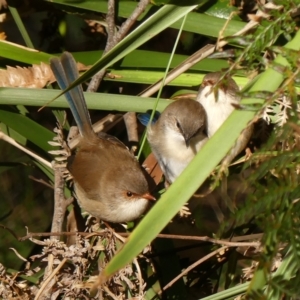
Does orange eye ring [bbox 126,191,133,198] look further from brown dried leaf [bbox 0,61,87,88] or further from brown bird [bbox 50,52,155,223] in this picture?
brown dried leaf [bbox 0,61,87,88]

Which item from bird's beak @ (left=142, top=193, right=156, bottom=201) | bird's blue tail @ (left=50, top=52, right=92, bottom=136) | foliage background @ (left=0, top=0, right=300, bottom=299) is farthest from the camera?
bird's beak @ (left=142, top=193, right=156, bottom=201)

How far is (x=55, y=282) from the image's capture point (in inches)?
88.0

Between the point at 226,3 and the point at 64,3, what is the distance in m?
0.67

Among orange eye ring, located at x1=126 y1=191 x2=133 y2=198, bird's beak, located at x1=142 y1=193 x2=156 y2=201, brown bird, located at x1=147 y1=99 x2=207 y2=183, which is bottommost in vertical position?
orange eye ring, located at x1=126 y1=191 x2=133 y2=198

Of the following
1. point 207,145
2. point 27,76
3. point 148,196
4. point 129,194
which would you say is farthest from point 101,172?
point 207,145

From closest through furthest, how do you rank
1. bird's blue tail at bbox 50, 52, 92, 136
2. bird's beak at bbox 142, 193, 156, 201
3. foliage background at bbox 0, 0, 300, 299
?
foliage background at bbox 0, 0, 300, 299 < bird's blue tail at bbox 50, 52, 92, 136 < bird's beak at bbox 142, 193, 156, 201

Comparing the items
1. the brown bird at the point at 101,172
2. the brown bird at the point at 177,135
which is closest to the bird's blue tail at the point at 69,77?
the brown bird at the point at 101,172

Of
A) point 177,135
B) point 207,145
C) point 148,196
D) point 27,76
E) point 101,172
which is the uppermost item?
point 207,145

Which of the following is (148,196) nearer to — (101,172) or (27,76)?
(101,172)

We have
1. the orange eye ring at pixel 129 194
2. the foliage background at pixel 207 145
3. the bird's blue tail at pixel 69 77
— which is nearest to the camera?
the foliage background at pixel 207 145

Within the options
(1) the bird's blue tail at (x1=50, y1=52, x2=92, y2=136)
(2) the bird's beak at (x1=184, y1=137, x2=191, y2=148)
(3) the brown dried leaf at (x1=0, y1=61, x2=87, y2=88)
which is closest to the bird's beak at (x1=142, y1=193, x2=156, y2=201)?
(2) the bird's beak at (x1=184, y1=137, x2=191, y2=148)

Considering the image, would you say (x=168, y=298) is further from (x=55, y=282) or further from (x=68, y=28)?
(x=68, y=28)

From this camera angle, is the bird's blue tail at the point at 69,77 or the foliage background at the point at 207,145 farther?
the bird's blue tail at the point at 69,77

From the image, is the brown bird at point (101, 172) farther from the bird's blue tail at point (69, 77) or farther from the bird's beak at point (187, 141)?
the bird's beak at point (187, 141)
